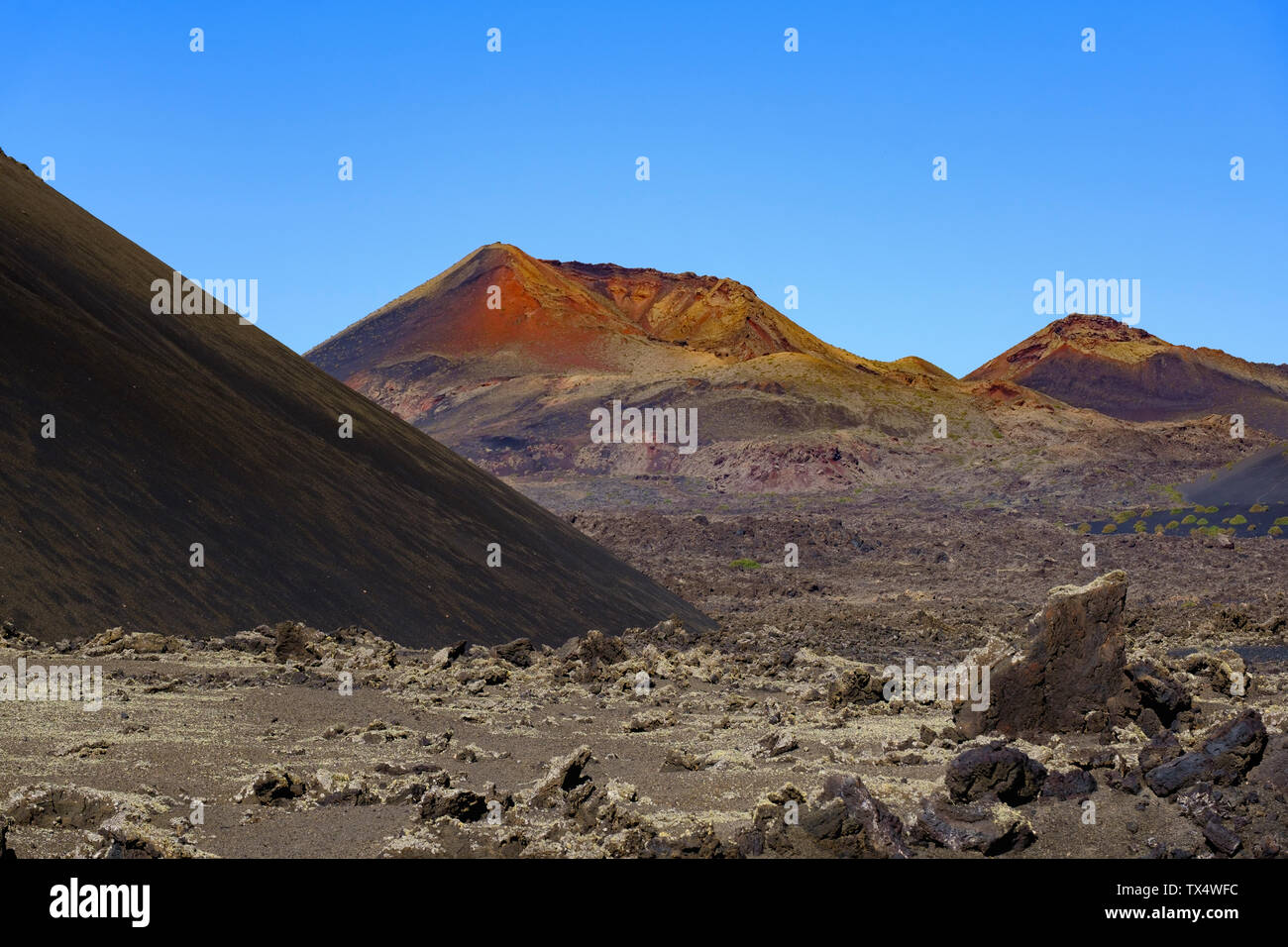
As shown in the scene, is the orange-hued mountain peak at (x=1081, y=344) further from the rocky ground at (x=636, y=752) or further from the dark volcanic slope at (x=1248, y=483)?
the rocky ground at (x=636, y=752)

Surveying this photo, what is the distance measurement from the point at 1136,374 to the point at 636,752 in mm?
171605

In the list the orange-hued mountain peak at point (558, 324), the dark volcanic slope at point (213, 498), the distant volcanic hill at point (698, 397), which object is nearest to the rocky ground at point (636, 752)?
the dark volcanic slope at point (213, 498)

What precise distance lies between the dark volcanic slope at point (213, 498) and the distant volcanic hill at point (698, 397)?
51.1m

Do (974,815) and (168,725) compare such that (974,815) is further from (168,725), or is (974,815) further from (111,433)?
(111,433)

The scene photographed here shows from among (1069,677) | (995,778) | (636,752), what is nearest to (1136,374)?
(1069,677)

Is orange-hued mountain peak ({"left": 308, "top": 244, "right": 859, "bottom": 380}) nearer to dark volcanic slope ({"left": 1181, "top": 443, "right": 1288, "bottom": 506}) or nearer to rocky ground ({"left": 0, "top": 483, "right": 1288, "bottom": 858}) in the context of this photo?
dark volcanic slope ({"left": 1181, "top": 443, "right": 1288, "bottom": 506})

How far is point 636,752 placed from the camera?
388 inches

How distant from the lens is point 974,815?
6566 millimetres

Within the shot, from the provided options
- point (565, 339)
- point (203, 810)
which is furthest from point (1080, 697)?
point (565, 339)

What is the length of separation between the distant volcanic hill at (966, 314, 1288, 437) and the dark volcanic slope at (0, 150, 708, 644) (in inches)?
5540

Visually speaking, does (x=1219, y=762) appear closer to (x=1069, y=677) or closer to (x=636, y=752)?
(x=1069, y=677)
